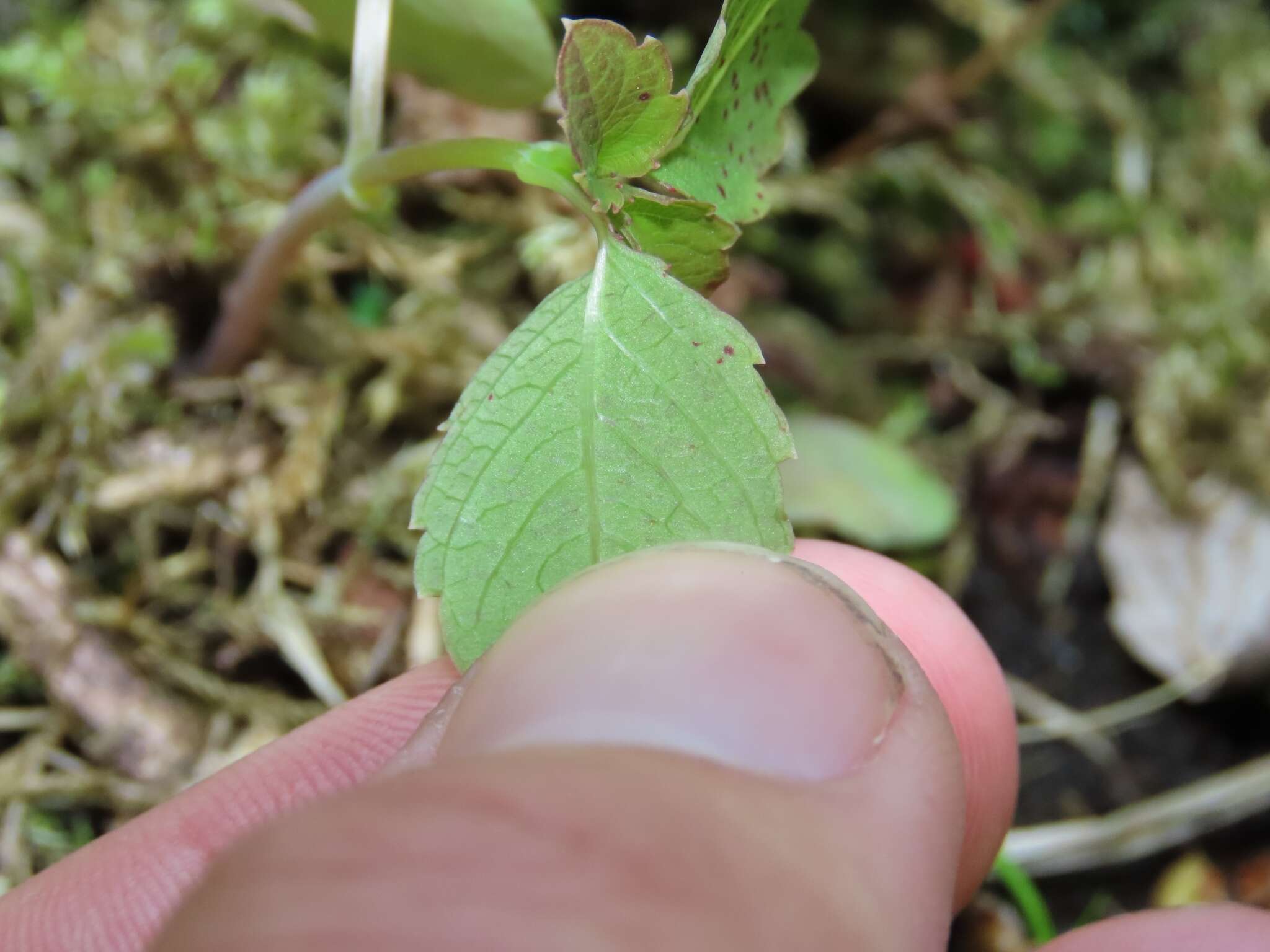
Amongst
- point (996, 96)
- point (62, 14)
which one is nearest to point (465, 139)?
point (62, 14)

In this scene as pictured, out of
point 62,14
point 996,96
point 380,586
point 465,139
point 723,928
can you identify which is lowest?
point 380,586

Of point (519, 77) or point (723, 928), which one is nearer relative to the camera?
point (723, 928)

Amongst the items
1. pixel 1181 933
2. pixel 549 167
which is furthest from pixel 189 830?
pixel 1181 933

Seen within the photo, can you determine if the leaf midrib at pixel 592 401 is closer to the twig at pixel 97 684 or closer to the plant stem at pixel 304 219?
the plant stem at pixel 304 219

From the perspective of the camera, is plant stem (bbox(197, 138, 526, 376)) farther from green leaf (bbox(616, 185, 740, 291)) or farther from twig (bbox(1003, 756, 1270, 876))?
twig (bbox(1003, 756, 1270, 876))

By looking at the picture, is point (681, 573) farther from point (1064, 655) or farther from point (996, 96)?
point (996, 96)

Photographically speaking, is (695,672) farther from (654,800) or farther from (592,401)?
(592,401)
